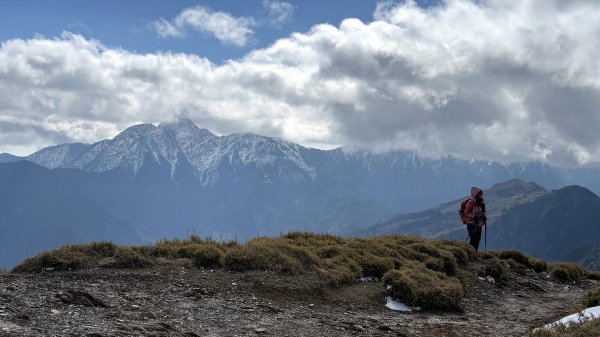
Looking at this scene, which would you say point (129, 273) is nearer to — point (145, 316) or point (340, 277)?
point (145, 316)

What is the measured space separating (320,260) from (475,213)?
476 inches

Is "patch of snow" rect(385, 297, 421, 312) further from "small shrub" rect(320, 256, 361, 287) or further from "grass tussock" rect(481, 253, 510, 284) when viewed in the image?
"grass tussock" rect(481, 253, 510, 284)

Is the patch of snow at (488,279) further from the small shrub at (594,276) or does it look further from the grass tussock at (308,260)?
the small shrub at (594,276)

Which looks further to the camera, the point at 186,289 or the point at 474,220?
the point at 474,220

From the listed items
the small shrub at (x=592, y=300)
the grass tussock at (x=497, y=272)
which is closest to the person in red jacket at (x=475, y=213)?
the grass tussock at (x=497, y=272)

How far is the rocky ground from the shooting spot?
38.8ft

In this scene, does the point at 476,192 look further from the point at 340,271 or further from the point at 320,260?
the point at 340,271

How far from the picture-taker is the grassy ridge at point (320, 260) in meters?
17.8

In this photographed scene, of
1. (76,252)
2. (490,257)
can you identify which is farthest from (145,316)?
(490,257)

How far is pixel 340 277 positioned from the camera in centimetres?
1908

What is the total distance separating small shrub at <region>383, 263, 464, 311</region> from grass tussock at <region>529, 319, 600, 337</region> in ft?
18.8

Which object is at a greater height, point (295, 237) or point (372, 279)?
point (295, 237)

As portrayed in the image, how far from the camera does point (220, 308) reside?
14.7 metres

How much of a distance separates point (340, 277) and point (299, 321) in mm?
4800
